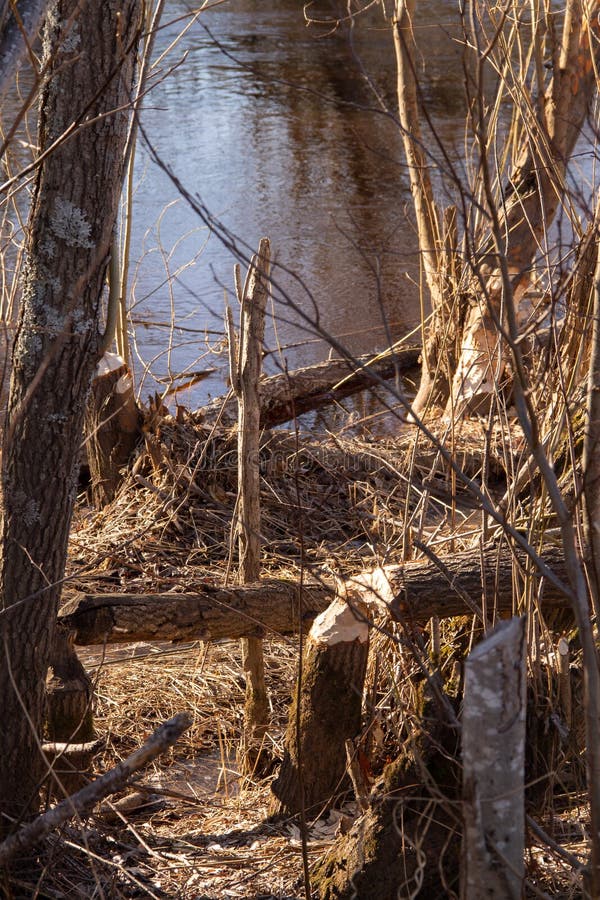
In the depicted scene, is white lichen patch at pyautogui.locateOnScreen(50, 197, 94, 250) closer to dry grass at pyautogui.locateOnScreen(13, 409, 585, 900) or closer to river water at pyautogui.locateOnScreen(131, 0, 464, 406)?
dry grass at pyautogui.locateOnScreen(13, 409, 585, 900)

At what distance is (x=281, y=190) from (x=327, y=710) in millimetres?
8245

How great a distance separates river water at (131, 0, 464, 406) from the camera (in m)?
7.42

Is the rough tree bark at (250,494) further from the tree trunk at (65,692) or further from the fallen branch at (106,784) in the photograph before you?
the fallen branch at (106,784)

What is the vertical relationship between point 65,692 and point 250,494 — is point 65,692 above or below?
below

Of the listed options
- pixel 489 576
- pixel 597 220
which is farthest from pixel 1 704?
pixel 597 220

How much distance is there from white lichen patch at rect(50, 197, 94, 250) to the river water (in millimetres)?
2134

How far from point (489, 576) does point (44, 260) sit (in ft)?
5.06

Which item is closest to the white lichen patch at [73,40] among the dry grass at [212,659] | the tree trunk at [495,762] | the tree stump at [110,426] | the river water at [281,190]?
the dry grass at [212,659]

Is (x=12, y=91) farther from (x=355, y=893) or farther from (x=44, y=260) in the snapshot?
(x=355, y=893)

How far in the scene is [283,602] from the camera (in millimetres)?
3412

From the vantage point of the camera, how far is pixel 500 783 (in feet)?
5.62

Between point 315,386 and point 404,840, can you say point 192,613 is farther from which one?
point 315,386

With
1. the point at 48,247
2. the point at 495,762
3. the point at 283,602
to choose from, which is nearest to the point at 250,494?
the point at 283,602

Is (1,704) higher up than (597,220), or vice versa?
(597,220)
